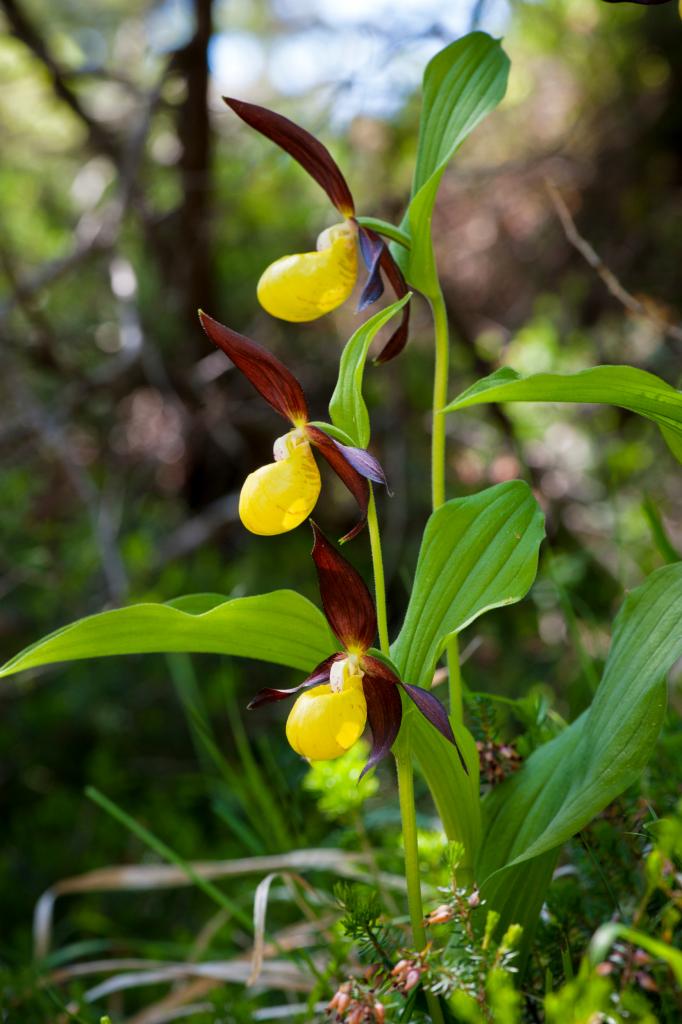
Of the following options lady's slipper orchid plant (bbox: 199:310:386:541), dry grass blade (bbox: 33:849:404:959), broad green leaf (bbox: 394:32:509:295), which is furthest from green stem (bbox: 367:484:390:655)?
dry grass blade (bbox: 33:849:404:959)

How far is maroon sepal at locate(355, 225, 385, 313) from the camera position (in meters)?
0.74

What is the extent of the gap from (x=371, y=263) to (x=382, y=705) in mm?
359

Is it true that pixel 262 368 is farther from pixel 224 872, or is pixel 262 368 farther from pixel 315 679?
pixel 224 872

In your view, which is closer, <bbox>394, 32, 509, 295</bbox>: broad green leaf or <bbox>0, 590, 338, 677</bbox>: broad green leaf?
<bbox>0, 590, 338, 677</bbox>: broad green leaf

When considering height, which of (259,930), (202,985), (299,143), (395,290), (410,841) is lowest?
(202,985)

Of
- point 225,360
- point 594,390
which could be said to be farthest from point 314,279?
point 225,360

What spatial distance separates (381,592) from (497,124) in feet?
9.99

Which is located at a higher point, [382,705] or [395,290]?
[395,290]

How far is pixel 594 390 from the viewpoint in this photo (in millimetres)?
635

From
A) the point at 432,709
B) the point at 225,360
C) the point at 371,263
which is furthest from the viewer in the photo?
the point at 225,360

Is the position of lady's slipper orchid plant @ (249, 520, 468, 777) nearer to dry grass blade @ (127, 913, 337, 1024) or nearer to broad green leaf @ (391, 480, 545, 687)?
broad green leaf @ (391, 480, 545, 687)

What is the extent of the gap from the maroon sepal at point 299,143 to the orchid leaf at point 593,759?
41 centimetres

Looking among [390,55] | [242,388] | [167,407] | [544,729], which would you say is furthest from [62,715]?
[390,55]

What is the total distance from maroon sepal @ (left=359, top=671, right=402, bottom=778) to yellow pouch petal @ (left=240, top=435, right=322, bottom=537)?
0.13 metres
